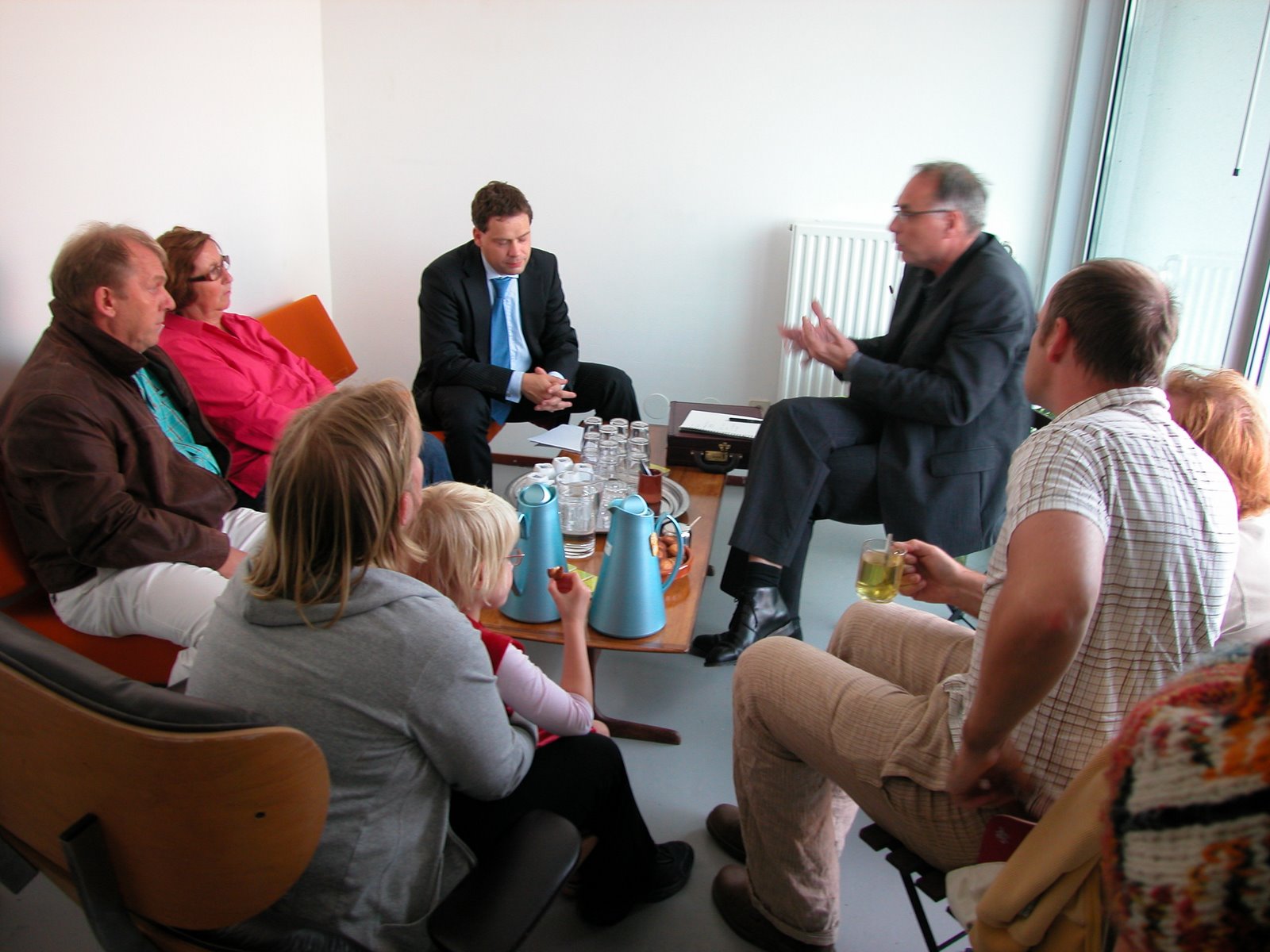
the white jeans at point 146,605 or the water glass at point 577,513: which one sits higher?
the water glass at point 577,513

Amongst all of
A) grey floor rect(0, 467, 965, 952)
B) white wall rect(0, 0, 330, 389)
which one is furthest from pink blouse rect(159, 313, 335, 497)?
grey floor rect(0, 467, 965, 952)

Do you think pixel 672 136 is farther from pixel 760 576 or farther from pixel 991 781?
pixel 991 781

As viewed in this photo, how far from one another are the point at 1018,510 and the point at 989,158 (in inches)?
114

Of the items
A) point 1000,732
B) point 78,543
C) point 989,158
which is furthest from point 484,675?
point 989,158

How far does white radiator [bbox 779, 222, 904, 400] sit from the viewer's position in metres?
3.62

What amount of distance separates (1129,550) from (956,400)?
137 cm

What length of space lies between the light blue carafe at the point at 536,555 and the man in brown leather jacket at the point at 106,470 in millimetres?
706

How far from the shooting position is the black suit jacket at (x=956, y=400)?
94.7 inches

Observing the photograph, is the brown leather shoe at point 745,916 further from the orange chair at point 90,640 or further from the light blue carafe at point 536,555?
the orange chair at point 90,640

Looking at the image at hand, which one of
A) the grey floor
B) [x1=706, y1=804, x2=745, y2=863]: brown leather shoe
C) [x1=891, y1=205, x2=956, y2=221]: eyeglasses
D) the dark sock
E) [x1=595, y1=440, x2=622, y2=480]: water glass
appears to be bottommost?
the grey floor

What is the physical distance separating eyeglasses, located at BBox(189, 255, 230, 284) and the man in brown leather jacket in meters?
0.45

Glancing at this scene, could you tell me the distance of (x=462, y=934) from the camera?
3.14 ft

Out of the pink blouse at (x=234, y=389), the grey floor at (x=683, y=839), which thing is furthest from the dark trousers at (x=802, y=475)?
the pink blouse at (x=234, y=389)

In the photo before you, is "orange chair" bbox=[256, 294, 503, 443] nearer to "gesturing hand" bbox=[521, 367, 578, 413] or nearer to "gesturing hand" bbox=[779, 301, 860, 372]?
"gesturing hand" bbox=[521, 367, 578, 413]
